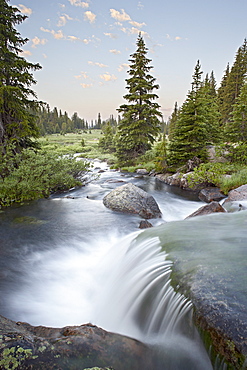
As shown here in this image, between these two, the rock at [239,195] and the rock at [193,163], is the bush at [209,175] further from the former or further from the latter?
the rock at [239,195]

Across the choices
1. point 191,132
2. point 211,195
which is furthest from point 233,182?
point 191,132

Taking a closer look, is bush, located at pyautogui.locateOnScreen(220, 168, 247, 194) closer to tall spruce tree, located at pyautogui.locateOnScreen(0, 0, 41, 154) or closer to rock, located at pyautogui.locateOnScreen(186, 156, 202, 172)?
rock, located at pyautogui.locateOnScreen(186, 156, 202, 172)

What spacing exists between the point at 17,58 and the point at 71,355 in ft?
43.7

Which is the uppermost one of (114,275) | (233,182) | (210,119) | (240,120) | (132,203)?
(210,119)

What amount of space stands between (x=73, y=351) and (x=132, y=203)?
6.05m

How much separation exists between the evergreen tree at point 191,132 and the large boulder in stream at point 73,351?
13.6 metres

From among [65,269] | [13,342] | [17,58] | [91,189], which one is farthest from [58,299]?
[17,58]

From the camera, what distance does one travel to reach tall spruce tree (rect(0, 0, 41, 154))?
404 inches

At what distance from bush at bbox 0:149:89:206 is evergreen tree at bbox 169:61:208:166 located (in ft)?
27.3

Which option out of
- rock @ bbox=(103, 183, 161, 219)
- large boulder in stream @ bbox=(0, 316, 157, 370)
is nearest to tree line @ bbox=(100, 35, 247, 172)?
rock @ bbox=(103, 183, 161, 219)

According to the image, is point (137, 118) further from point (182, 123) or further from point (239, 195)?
point (239, 195)

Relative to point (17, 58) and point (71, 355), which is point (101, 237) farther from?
point (17, 58)

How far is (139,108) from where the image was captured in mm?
21297

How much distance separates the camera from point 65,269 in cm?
470
